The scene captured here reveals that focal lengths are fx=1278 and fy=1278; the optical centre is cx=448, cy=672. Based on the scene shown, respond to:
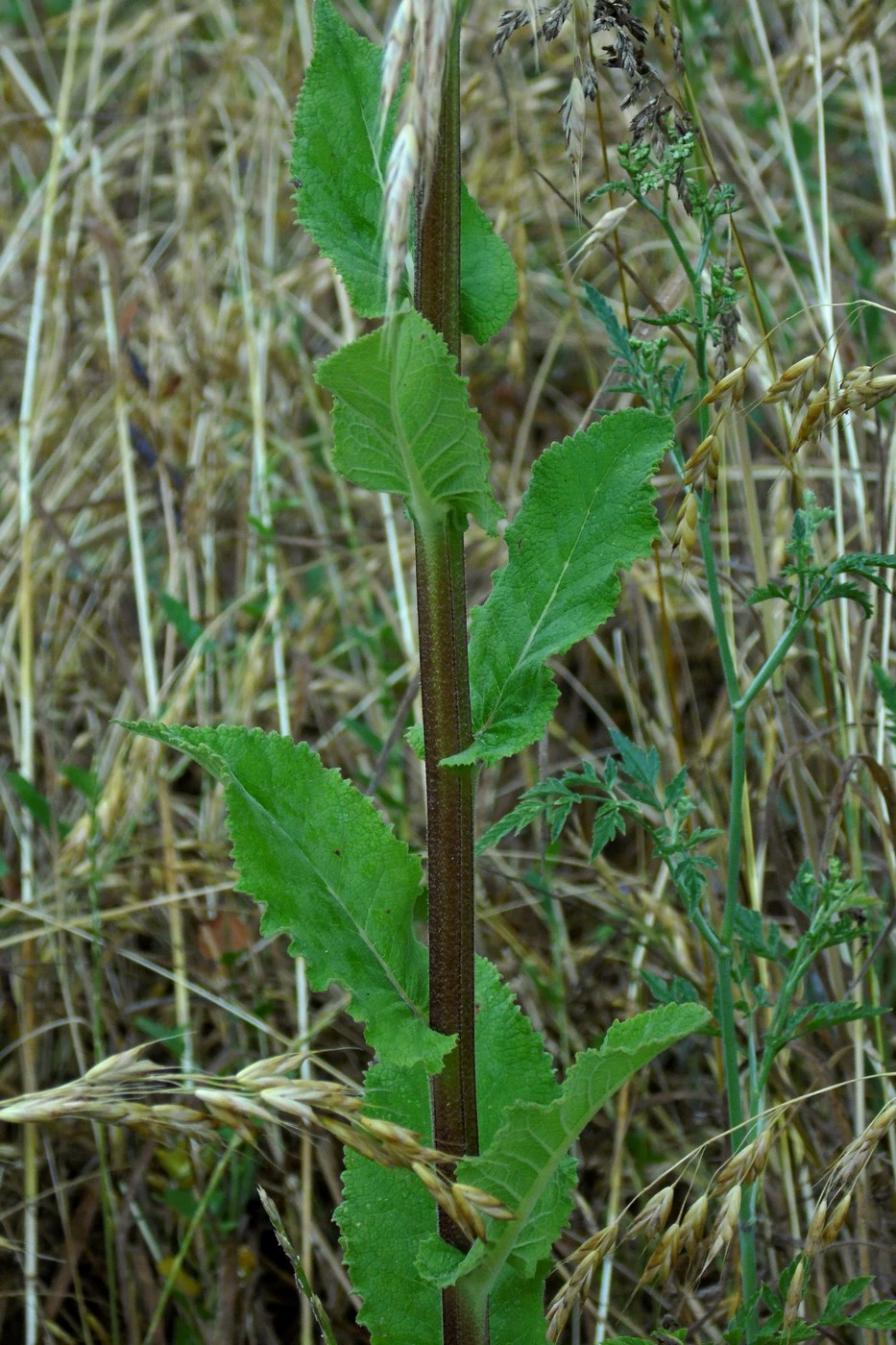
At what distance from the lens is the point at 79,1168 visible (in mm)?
2359

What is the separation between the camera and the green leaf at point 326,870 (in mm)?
1279

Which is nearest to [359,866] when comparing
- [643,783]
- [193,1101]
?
[643,783]

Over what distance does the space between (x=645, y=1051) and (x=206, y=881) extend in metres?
1.53

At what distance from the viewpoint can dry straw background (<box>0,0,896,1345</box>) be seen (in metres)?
2.08

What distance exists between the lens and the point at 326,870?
53.0 inches

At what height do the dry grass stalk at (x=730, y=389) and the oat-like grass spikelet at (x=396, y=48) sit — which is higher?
the oat-like grass spikelet at (x=396, y=48)

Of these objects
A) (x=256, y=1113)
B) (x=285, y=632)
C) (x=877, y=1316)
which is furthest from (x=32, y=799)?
(x=877, y=1316)

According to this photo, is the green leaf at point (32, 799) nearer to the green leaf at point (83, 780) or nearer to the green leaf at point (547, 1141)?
the green leaf at point (83, 780)

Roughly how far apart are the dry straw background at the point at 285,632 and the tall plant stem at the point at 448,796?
0.26 meters

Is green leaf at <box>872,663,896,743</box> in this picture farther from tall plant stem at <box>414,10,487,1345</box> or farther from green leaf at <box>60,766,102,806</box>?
green leaf at <box>60,766,102,806</box>

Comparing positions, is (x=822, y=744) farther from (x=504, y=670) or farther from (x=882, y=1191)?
(x=504, y=670)

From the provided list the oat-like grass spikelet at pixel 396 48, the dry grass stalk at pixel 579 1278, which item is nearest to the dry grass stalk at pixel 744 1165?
the dry grass stalk at pixel 579 1278

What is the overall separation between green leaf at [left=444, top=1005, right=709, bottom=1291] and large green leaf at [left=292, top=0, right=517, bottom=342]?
0.70 m

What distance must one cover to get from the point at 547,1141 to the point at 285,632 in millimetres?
1815
